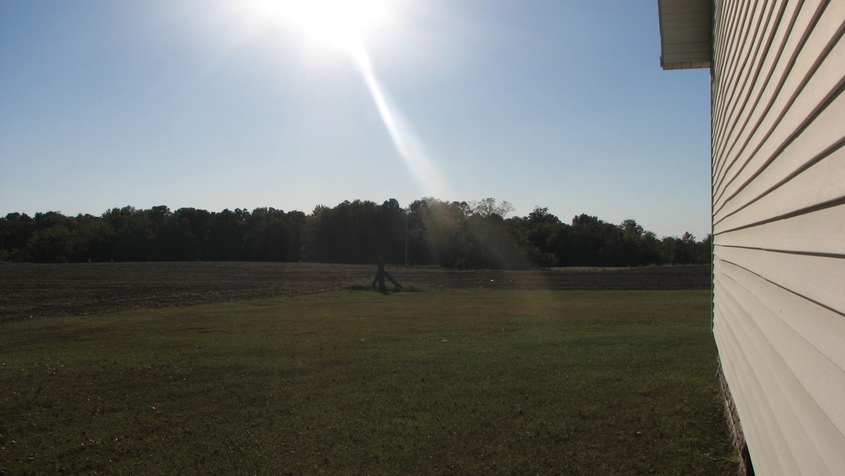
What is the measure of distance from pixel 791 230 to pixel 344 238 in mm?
93607

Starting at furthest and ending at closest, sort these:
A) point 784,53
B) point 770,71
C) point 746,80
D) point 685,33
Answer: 1. point 685,33
2. point 746,80
3. point 770,71
4. point 784,53

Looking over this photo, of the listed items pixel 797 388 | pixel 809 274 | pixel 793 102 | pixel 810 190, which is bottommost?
pixel 797 388

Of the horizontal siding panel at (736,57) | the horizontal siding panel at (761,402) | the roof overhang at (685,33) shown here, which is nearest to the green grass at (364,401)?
the horizontal siding panel at (761,402)

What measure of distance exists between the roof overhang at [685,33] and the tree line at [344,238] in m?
62.3

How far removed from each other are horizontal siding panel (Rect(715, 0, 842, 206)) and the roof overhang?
4825mm

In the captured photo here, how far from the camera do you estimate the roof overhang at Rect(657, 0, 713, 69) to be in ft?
26.2

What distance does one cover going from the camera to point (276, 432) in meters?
6.68

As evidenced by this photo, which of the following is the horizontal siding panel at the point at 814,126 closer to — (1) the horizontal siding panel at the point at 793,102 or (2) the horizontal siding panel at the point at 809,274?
(1) the horizontal siding panel at the point at 793,102

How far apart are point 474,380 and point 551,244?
83476 mm

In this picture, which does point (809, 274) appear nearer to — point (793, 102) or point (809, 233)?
point (809, 233)

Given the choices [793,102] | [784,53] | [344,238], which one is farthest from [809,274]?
[344,238]

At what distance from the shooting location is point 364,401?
→ 784 centimetres

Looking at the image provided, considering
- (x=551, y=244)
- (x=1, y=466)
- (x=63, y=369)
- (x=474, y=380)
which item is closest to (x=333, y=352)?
(x=474, y=380)

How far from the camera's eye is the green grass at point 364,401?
233 inches
